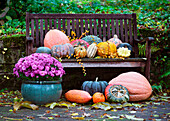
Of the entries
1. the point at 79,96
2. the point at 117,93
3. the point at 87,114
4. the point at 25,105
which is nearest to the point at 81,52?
the point at 79,96

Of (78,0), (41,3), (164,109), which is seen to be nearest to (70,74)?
(164,109)

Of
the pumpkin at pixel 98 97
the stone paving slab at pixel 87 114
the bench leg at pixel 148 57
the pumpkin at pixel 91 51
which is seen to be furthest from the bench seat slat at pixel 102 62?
the stone paving slab at pixel 87 114

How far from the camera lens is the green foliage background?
15.5 feet

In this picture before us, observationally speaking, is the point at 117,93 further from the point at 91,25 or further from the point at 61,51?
the point at 91,25

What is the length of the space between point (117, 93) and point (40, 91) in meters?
1.12

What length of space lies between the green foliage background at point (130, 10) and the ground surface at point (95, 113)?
4.58 feet

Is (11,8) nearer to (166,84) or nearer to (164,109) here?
(166,84)

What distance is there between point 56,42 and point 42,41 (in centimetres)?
38

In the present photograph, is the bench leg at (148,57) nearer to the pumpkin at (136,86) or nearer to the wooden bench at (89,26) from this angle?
the pumpkin at (136,86)

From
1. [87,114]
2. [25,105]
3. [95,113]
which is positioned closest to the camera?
[87,114]

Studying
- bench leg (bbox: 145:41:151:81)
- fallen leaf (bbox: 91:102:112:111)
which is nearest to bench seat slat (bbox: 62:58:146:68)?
bench leg (bbox: 145:41:151:81)

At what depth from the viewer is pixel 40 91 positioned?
10.1 feet

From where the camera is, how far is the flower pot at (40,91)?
3080 millimetres

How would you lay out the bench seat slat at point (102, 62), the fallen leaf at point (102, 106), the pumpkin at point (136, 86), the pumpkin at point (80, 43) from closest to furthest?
the fallen leaf at point (102, 106) → the pumpkin at point (136, 86) → the bench seat slat at point (102, 62) → the pumpkin at point (80, 43)
